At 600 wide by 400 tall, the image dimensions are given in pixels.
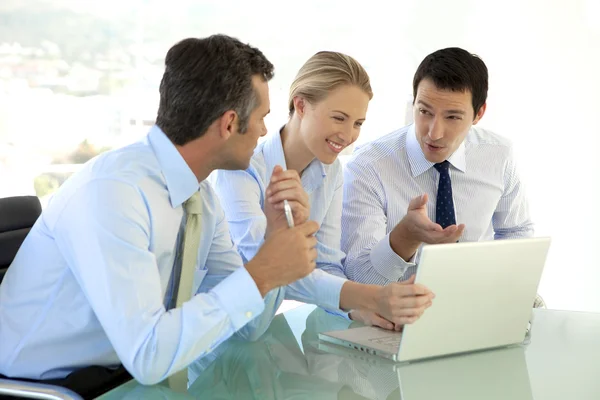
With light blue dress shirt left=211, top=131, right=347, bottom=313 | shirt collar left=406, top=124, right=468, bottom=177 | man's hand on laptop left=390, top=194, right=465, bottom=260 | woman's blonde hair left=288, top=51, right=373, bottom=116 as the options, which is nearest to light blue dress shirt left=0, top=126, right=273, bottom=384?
light blue dress shirt left=211, top=131, right=347, bottom=313

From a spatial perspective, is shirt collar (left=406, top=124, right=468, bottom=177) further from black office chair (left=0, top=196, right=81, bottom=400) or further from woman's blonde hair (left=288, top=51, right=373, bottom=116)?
black office chair (left=0, top=196, right=81, bottom=400)

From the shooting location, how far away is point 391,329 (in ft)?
6.66

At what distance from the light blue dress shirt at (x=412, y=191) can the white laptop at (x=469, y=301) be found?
2.08ft

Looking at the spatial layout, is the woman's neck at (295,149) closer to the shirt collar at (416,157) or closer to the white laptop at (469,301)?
the shirt collar at (416,157)

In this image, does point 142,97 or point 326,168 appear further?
point 142,97

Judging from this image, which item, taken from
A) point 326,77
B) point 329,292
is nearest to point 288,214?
point 329,292

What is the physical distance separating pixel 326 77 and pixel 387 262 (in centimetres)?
68

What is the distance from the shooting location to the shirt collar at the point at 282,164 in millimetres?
2611

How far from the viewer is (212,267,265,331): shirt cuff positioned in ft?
5.15

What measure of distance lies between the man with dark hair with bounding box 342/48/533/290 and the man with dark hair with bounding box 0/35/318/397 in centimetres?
94

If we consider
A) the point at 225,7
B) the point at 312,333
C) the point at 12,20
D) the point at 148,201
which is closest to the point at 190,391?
the point at 148,201

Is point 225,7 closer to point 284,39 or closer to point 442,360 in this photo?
point 284,39

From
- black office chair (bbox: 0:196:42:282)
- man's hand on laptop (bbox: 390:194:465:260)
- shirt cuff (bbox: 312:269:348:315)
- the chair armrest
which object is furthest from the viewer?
man's hand on laptop (bbox: 390:194:465:260)

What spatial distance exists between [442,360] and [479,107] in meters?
1.38
